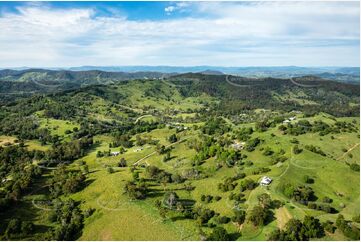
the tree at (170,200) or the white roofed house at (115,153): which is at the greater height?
the tree at (170,200)

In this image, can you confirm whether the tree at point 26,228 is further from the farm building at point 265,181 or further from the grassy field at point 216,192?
the farm building at point 265,181

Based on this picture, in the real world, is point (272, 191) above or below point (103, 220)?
above

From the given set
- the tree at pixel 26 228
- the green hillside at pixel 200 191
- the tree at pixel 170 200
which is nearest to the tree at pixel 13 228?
the green hillside at pixel 200 191

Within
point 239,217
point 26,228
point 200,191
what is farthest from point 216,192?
point 26,228

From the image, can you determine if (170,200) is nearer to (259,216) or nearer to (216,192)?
(216,192)

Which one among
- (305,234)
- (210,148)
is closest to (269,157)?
(210,148)

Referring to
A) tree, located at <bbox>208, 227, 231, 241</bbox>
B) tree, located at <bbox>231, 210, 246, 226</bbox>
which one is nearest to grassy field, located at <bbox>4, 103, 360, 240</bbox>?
tree, located at <bbox>231, 210, 246, 226</bbox>

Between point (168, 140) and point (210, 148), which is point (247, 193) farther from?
point (168, 140)

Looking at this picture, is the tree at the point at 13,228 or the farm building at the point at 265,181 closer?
the tree at the point at 13,228

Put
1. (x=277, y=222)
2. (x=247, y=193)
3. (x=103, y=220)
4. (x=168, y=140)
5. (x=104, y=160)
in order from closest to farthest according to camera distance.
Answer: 1. (x=277, y=222)
2. (x=103, y=220)
3. (x=247, y=193)
4. (x=104, y=160)
5. (x=168, y=140)

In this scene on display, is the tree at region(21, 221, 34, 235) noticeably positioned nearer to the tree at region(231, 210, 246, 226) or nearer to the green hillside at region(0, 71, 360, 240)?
the green hillside at region(0, 71, 360, 240)

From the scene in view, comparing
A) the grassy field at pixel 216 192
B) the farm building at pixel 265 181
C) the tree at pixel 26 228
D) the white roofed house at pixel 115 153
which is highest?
the farm building at pixel 265 181
